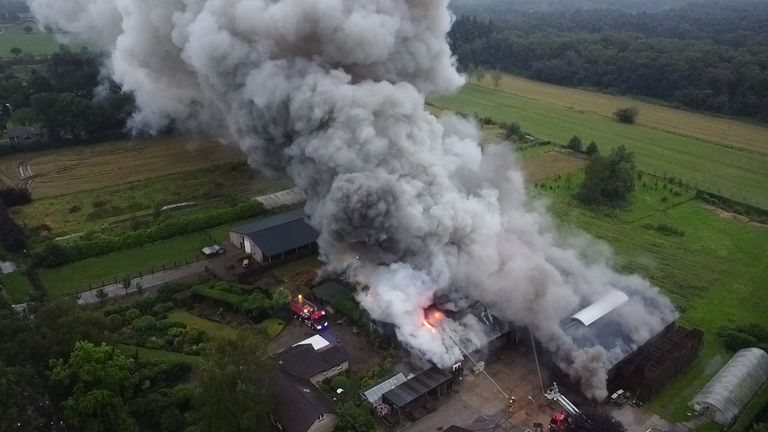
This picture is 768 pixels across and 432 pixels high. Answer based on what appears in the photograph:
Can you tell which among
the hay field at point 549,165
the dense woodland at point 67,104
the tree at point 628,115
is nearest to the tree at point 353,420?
the hay field at point 549,165

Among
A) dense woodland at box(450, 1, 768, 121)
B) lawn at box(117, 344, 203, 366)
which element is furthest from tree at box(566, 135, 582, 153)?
lawn at box(117, 344, 203, 366)

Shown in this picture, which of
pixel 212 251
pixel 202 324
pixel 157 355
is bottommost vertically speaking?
pixel 202 324

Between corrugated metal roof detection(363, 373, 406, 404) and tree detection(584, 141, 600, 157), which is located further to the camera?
tree detection(584, 141, 600, 157)

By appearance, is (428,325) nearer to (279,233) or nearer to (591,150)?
(279,233)

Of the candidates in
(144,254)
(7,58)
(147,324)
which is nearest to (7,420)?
(147,324)

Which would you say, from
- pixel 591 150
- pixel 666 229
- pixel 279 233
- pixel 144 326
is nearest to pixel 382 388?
pixel 144 326

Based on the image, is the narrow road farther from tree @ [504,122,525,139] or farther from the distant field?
tree @ [504,122,525,139]

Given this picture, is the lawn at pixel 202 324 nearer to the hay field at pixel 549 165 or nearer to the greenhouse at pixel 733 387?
the greenhouse at pixel 733 387
